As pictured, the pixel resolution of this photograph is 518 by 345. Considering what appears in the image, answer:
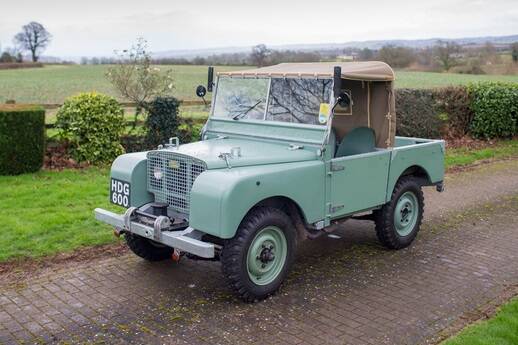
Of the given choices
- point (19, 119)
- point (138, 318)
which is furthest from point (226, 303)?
point (19, 119)

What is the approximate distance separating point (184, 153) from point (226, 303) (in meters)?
1.41

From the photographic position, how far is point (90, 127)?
413 inches

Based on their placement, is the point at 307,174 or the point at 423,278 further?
the point at 423,278

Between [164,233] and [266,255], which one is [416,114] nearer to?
[266,255]

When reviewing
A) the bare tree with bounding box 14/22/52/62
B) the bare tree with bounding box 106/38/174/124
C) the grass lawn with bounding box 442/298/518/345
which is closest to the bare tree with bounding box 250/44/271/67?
the bare tree with bounding box 106/38/174/124

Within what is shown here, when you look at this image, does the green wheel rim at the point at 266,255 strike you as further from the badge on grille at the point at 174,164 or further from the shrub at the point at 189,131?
the shrub at the point at 189,131

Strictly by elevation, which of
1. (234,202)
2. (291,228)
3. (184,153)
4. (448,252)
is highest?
(184,153)

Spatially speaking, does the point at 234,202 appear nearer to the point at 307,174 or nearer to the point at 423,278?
the point at 307,174

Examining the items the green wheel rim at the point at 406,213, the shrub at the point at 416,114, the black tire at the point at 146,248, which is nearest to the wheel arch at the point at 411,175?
the green wheel rim at the point at 406,213

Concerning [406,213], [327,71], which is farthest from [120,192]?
[406,213]

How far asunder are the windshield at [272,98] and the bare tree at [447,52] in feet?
78.6

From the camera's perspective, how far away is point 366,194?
20.1ft

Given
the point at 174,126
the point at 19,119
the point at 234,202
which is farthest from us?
the point at 174,126

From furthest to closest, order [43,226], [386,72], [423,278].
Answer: [43,226]
[386,72]
[423,278]
